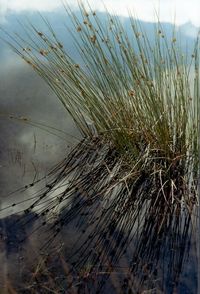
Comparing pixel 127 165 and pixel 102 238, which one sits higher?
pixel 127 165

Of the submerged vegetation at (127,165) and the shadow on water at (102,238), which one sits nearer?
the shadow on water at (102,238)

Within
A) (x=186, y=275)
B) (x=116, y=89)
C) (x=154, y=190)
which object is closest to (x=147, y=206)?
(x=154, y=190)

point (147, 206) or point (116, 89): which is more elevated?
point (116, 89)

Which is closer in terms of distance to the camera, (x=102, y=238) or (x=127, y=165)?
(x=102, y=238)

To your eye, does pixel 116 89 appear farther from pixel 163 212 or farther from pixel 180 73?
pixel 163 212

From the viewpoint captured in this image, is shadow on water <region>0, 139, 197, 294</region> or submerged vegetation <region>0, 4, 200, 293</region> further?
submerged vegetation <region>0, 4, 200, 293</region>

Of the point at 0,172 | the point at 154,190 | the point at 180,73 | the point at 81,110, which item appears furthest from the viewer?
the point at 81,110
